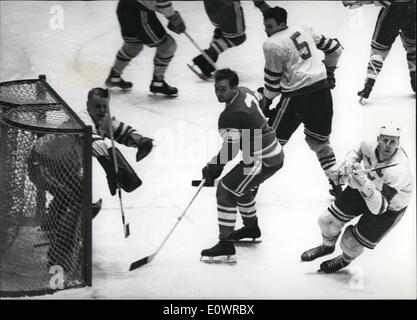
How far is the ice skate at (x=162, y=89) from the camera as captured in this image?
5793mm

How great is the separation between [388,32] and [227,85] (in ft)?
3.39

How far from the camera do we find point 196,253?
5.57m

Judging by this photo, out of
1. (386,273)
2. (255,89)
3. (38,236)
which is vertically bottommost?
(386,273)

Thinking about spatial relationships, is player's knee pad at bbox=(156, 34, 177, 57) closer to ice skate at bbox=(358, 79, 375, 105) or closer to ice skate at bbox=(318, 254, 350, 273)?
ice skate at bbox=(358, 79, 375, 105)

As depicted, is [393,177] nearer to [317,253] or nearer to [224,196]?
[317,253]

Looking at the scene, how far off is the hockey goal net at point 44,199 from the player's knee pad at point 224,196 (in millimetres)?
649

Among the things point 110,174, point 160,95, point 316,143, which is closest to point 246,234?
point 316,143

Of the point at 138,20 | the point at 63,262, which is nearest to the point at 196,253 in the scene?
the point at 63,262

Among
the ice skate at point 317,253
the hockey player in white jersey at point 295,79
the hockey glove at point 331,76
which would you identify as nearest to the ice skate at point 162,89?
the hockey player in white jersey at point 295,79

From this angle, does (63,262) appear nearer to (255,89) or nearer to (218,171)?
(218,171)

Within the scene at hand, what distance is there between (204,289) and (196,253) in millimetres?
182

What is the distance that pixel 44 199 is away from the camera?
527 cm

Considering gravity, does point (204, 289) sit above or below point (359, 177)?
below

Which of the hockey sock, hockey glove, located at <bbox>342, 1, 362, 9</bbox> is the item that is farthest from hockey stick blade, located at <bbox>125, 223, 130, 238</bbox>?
hockey glove, located at <bbox>342, 1, 362, 9</bbox>
